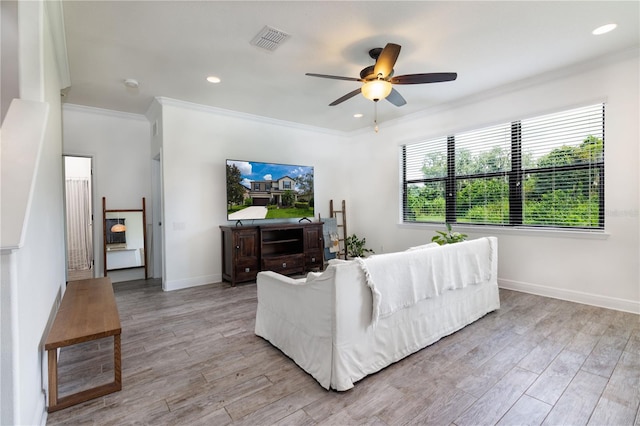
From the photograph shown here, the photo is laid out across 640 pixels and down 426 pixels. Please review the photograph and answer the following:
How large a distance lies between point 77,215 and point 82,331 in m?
4.57

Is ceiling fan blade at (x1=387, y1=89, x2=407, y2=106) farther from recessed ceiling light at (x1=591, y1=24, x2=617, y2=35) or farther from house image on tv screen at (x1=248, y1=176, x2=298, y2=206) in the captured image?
house image on tv screen at (x1=248, y1=176, x2=298, y2=206)

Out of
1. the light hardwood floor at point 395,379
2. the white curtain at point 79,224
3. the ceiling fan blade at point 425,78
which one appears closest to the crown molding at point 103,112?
the white curtain at point 79,224

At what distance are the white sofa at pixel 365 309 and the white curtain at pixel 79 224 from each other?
4460 millimetres

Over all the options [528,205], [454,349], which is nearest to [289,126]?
[528,205]

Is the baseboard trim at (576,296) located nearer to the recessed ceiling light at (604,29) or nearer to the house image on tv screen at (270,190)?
the recessed ceiling light at (604,29)

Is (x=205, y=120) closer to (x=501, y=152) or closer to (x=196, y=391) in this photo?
(x=196, y=391)

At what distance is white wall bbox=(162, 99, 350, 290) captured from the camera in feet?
14.8

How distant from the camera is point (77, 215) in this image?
5.42m

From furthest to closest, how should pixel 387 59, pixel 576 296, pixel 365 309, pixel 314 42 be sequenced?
pixel 576 296 < pixel 314 42 < pixel 387 59 < pixel 365 309

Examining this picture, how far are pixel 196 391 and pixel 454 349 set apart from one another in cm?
206

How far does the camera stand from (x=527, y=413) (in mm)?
1759

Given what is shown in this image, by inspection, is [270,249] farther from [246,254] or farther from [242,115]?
[242,115]

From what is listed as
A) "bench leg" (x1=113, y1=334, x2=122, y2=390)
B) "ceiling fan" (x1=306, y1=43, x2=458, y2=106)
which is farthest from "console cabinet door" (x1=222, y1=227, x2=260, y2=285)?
"ceiling fan" (x1=306, y1=43, x2=458, y2=106)

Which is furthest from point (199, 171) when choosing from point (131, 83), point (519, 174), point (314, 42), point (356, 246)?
point (519, 174)
